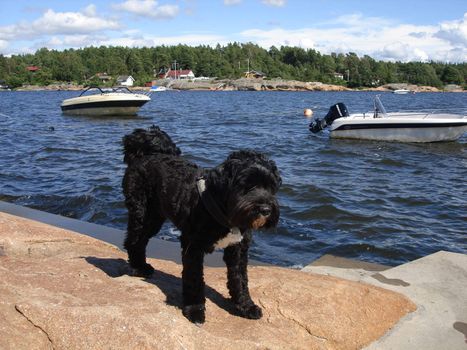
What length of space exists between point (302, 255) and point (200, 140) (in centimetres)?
1446

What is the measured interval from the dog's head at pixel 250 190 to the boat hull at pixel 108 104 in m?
29.2

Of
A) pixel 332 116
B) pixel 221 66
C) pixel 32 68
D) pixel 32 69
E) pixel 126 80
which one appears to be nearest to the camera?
pixel 332 116

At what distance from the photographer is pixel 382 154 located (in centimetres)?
1903

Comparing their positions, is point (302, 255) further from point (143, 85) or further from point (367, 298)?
point (143, 85)

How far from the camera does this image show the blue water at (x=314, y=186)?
9.05 m

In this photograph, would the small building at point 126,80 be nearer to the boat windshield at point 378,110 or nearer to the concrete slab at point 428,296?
the boat windshield at point 378,110

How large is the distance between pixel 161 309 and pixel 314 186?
363 inches

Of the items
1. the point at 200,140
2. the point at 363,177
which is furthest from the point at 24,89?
the point at 363,177

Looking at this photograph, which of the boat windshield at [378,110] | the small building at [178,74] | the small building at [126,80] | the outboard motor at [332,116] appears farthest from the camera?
the small building at [178,74]

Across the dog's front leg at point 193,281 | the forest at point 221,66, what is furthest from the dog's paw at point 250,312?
the forest at point 221,66

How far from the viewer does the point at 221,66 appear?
16250 centimetres

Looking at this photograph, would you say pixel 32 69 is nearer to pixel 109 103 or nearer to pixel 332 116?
pixel 109 103

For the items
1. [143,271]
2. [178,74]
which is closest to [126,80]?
[178,74]

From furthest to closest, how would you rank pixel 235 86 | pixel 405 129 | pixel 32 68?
pixel 32 68 < pixel 235 86 < pixel 405 129
